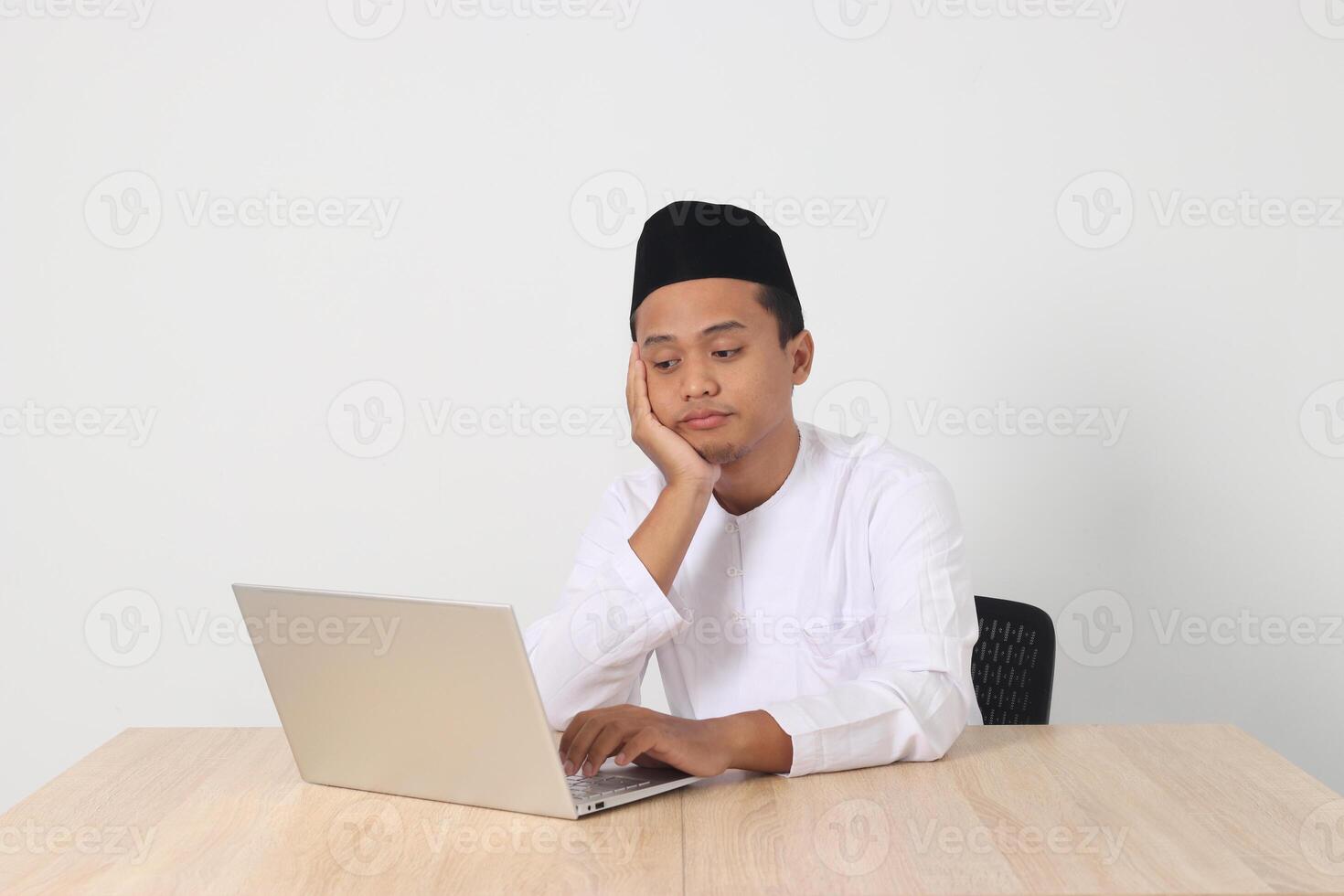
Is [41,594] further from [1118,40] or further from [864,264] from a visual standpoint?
[1118,40]

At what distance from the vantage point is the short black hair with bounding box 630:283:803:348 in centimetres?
209

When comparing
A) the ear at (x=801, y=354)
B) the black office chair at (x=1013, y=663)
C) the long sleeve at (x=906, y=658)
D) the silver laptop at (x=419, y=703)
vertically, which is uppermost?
the ear at (x=801, y=354)

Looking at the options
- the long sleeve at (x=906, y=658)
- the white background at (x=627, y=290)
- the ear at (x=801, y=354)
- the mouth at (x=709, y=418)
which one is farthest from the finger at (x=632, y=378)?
the white background at (x=627, y=290)

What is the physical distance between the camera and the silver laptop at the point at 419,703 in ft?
4.52

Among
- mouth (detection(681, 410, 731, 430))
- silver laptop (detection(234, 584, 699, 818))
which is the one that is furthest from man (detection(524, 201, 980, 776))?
silver laptop (detection(234, 584, 699, 818))

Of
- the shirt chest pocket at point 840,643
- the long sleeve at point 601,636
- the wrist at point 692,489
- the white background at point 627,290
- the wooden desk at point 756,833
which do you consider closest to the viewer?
the wooden desk at point 756,833

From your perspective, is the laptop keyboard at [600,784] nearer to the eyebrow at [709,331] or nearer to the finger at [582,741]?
the finger at [582,741]

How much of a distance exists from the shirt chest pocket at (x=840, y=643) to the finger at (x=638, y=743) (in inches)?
24.1

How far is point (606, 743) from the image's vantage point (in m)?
1.54

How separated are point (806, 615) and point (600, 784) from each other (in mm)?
688

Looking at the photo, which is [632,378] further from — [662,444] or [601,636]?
[601,636]

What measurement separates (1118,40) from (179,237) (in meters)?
2.43

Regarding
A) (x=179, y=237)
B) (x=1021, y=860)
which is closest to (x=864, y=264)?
(x=179, y=237)

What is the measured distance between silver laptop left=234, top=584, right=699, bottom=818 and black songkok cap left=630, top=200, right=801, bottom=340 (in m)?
0.82
